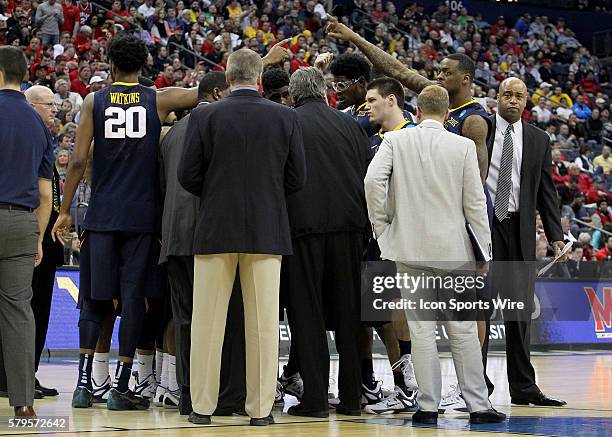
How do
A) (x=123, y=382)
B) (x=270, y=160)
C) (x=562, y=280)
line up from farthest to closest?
(x=562, y=280)
(x=123, y=382)
(x=270, y=160)

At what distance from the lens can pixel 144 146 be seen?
27.5ft

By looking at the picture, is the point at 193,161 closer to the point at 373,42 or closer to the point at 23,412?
the point at 23,412

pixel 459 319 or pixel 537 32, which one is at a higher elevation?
pixel 537 32

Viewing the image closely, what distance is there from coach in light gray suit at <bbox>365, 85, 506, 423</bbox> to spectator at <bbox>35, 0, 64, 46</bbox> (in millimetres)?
14615

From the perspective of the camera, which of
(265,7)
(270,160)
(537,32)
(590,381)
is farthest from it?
(537,32)

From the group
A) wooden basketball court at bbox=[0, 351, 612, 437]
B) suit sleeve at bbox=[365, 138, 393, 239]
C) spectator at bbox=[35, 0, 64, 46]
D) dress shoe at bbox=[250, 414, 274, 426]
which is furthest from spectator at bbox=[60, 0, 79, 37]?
dress shoe at bbox=[250, 414, 274, 426]

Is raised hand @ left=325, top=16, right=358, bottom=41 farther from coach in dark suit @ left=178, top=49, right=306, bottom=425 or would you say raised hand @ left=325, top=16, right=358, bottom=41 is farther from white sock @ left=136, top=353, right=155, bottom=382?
white sock @ left=136, top=353, right=155, bottom=382

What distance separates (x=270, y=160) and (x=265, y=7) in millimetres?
20067

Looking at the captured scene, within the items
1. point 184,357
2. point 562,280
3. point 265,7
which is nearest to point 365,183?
point 184,357

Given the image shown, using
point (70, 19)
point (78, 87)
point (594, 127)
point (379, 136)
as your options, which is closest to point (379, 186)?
point (379, 136)

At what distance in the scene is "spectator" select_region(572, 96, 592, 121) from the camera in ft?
99.4

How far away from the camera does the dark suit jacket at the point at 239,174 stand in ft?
23.6

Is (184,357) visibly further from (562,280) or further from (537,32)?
(537,32)
